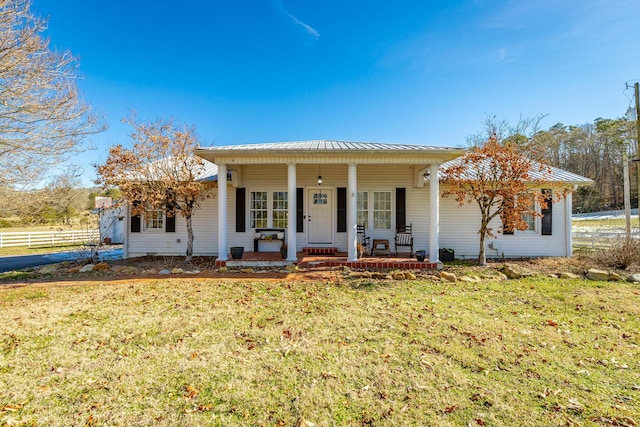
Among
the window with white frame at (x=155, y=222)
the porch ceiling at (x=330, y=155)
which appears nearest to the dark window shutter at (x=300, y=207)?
the porch ceiling at (x=330, y=155)

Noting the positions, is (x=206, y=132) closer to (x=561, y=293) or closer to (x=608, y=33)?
(x=561, y=293)

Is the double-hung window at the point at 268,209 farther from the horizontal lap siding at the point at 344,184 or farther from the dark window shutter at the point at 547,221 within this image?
the dark window shutter at the point at 547,221

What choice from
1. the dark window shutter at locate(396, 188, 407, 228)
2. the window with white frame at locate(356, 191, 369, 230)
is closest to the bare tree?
the window with white frame at locate(356, 191, 369, 230)

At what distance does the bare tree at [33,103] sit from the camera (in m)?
4.78

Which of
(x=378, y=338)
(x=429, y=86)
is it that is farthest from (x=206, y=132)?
(x=378, y=338)

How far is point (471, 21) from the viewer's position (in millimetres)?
9070

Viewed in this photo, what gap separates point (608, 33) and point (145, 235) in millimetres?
16353

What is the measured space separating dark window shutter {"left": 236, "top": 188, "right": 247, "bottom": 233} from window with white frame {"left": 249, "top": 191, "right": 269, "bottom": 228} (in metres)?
0.25

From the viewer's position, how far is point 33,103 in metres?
5.18

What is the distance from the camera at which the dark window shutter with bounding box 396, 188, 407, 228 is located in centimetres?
972

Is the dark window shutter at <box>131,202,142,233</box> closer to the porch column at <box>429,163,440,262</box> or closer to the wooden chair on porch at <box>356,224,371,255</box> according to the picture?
the wooden chair on porch at <box>356,224,371,255</box>

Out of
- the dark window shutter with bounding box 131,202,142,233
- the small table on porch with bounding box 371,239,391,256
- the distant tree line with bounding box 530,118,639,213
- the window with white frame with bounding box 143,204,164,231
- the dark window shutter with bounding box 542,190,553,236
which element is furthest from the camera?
the distant tree line with bounding box 530,118,639,213

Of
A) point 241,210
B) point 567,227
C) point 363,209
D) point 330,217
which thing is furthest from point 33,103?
point 567,227

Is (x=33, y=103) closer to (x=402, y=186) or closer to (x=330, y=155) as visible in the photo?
(x=330, y=155)
